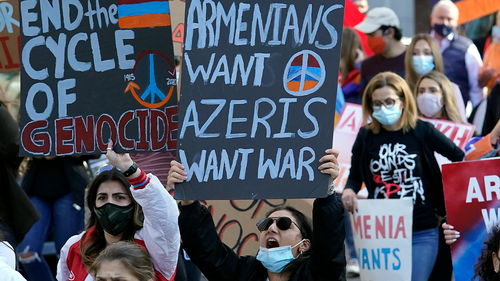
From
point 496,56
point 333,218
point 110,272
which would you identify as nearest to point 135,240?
point 110,272

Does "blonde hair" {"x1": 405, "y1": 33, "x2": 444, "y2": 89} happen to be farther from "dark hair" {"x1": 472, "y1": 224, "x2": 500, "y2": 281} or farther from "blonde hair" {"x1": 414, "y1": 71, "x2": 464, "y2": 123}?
"dark hair" {"x1": 472, "y1": 224, "x2": 500, "y2": 281}

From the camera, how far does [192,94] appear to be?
3.64 meters

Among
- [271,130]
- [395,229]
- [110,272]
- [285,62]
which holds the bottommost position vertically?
[395,229]

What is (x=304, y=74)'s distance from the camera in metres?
3.60

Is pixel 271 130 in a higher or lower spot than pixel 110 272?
higher

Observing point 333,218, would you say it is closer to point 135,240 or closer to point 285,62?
point 285,62

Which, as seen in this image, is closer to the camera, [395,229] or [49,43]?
[49,43]

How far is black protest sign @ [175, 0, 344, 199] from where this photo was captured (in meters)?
3.54

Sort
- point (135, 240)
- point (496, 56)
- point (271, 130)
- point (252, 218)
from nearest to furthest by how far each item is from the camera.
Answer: point (271, 130), point (135, 240), point (252, 218), point (496, 56)

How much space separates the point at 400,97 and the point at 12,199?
263 centimetres

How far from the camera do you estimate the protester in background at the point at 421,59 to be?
6.85 meters

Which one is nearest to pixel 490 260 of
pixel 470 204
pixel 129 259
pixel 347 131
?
pixel 470 204

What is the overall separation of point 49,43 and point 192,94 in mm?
930

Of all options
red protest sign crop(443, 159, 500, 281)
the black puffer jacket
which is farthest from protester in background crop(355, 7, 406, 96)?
the black puffer jacket
